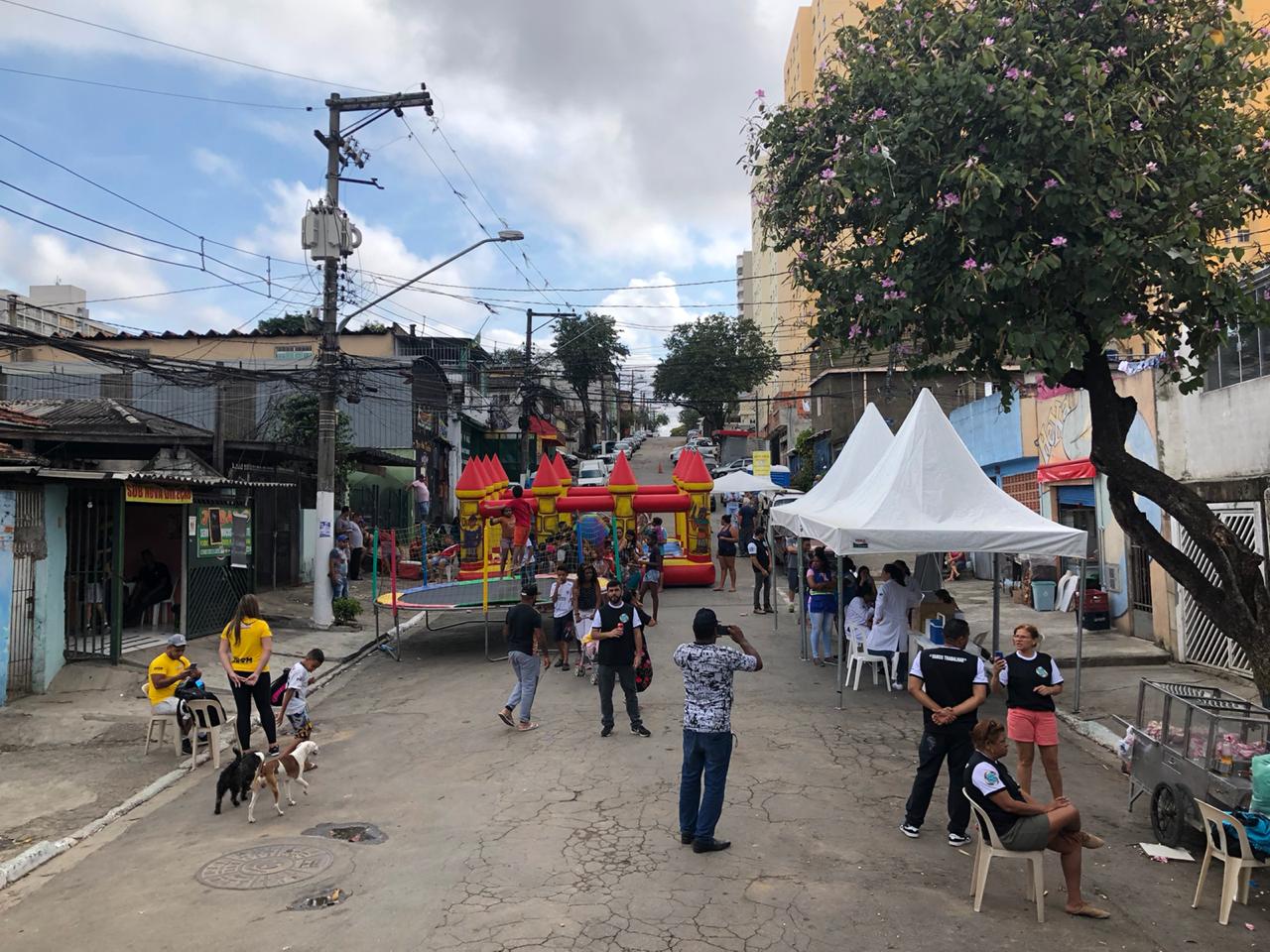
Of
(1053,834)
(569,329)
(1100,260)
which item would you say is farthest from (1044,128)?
(569,329)

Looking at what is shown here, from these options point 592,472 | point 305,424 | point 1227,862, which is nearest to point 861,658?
point 1227,862

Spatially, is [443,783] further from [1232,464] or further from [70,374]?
[70,374]

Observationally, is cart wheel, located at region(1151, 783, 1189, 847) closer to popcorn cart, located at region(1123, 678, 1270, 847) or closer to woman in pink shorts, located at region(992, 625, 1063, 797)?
popcorn cart, located at region(1123, 678, 1270, 847)

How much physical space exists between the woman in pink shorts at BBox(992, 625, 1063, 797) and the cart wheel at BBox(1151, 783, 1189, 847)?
63 cm

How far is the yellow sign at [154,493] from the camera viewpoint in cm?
1234

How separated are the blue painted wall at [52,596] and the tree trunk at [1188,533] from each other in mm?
11972

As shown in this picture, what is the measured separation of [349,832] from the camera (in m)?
6.98

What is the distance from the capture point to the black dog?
7.47 metres

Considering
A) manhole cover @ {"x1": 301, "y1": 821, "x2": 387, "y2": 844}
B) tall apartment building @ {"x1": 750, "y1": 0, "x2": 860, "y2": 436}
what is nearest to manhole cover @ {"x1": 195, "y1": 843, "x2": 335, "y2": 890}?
manhole cover @ {"x1": 301, "y1": 821, "x2": 387, "y2": 844}

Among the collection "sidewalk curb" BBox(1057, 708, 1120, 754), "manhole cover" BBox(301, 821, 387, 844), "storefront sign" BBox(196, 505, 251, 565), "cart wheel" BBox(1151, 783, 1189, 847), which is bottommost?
"manhole cover" BBox(301, 821, 387, 844)

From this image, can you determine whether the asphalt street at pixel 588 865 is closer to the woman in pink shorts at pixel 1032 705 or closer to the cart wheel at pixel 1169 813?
the cart wheel at pixel 1169 813

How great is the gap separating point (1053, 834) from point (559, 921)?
286cm

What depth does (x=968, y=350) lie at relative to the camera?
26.0 ft

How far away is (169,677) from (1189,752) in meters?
9.18
